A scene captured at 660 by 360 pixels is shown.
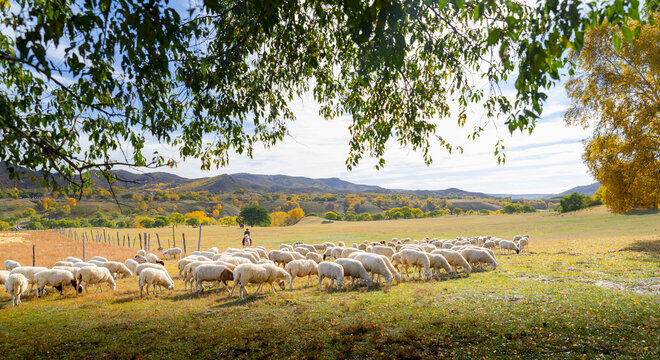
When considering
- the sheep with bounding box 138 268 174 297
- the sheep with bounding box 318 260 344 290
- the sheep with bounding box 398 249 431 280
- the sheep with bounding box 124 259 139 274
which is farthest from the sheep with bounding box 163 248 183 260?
the sheep with bounding box 398 249 431 280

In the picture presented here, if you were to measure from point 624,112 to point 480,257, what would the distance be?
42.1 ft

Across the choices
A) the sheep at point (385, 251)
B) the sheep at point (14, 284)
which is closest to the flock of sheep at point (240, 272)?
the sheep at point (14, 284)

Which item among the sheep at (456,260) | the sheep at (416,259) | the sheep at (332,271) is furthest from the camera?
the sheep at (456,260)

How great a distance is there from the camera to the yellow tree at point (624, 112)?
18.3m

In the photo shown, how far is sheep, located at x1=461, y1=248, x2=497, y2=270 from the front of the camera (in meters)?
17.1

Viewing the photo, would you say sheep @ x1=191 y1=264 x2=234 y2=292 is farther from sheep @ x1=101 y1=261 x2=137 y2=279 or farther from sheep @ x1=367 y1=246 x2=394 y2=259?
sheep @ x1=367 y1=246 x2=394 y2=259

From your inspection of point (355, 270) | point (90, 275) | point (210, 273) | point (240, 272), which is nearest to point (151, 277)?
point (210, 273)

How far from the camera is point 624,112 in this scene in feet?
63.3

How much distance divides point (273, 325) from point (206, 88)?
6.03 m

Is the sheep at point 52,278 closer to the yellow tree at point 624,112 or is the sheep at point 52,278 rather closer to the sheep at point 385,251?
the sheep at point 385,251

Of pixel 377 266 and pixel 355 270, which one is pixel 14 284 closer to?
pixel 355 270

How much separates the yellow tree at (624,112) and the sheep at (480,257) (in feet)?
35.6

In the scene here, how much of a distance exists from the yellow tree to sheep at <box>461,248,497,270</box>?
10.8m

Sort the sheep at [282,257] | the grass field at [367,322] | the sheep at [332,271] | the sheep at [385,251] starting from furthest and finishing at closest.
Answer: the sheep at [385,251], the sheep at [282,257], the sheep at [332,271], the grass field at [367,322]
